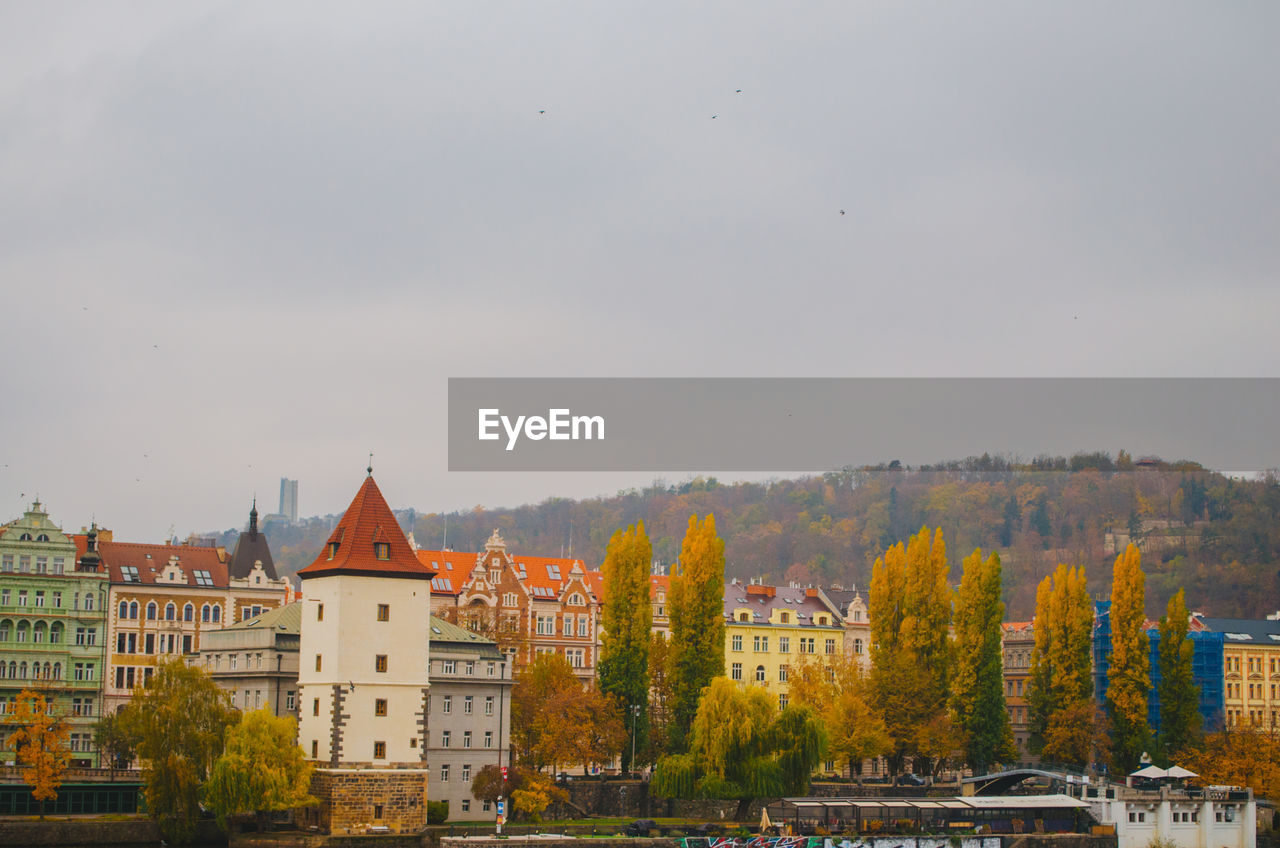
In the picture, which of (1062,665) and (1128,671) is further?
(1062,665)

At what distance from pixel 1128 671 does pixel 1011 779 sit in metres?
8.51

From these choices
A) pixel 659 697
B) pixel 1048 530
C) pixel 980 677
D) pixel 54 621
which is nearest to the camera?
pixel 980 677

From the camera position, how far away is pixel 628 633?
80.9 m

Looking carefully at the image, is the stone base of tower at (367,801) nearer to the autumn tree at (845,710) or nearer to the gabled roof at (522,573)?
the autumn tree at (845,710)

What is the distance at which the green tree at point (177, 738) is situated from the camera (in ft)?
199

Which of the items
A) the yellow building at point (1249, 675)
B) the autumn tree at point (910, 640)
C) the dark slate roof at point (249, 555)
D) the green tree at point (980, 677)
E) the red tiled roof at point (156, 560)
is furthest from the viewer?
the yellow building at point (1249, 675)

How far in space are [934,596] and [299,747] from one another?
39714 millimetres

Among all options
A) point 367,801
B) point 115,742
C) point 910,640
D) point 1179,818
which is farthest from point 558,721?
point 1179,818

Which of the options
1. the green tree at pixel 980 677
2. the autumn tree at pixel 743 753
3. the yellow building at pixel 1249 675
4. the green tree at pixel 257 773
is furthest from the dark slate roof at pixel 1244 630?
the green tree at pixel 257 773

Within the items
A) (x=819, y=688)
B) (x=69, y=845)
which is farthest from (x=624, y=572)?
(x=69, y=845)

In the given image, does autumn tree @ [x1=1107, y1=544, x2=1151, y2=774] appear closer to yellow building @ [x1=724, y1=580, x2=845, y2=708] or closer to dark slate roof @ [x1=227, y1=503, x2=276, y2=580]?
yellow building @ [x1=724, y1=580, x2=845, y2=708]

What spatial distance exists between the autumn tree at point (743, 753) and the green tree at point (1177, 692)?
22.0 meters

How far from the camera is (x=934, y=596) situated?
87.8 meters

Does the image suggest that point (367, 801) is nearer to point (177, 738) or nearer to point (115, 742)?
point (177, 738)
